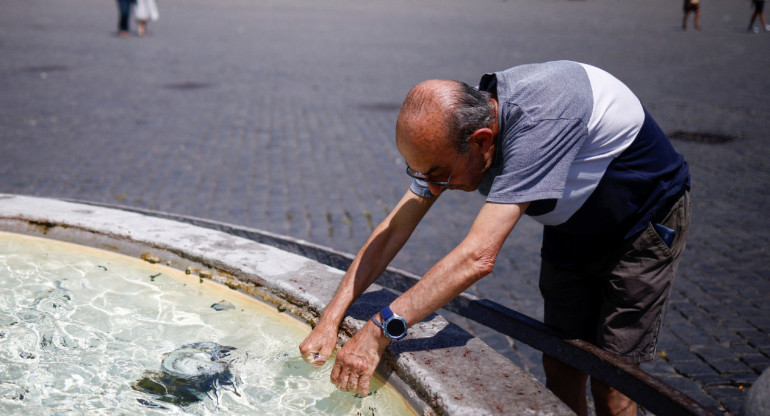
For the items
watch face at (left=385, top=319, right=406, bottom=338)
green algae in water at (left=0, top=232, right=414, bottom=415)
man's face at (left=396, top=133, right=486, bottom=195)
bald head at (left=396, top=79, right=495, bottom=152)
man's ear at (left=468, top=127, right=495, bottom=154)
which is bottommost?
green algae in water at (left=0, top=232, right=414, bottom=415)

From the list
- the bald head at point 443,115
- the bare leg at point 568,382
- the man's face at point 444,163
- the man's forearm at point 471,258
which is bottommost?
the bare leg at point 568,382

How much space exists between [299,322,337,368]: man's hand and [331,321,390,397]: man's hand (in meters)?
0.19

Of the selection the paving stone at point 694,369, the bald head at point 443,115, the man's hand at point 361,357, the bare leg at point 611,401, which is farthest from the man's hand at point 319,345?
the paving stone at point 694,369

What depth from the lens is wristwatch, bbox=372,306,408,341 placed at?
2156mm

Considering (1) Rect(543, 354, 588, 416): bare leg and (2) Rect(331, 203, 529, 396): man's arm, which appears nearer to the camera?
(2) Rect(331, 203, 529, 396): man's arm

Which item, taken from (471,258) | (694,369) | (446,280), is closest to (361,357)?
(446,280)

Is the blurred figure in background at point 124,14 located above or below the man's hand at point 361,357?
below

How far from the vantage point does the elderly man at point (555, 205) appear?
200cm

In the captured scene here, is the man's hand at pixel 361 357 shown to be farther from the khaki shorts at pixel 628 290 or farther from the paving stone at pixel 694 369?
the paving stone at pixel 694 369

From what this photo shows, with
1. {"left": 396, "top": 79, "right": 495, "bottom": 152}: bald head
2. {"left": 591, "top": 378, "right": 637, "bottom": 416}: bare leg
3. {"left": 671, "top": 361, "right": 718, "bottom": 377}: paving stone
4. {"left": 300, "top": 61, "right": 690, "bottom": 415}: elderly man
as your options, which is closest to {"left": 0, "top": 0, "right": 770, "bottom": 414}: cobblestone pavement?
{"left": 671, "top": 361, "right": 718, "bottom": 377}: paving stone

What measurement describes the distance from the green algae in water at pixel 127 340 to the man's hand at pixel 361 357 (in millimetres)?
112

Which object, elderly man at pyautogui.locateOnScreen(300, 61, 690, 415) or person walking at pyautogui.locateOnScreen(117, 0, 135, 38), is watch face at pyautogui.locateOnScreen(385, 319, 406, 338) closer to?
elderly man at pyautogui.locateOnScreen(300, 61, 690, 415)

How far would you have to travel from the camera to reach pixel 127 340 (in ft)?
9.07

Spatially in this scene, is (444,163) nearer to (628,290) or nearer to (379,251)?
(379,251)
